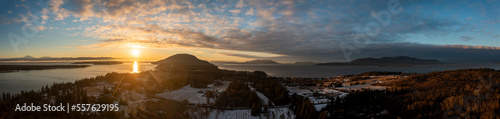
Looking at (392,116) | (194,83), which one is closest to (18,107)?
(194,83)

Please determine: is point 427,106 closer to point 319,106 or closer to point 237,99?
point 319,106

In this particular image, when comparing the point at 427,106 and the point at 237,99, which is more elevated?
the point at 427,106

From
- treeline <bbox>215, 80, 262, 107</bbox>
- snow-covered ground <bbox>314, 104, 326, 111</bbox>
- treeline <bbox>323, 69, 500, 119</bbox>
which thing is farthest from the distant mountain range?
treeline <bbox>323, 69, 500, 119</bbox>

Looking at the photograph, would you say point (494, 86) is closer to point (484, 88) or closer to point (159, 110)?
point (484, 88)

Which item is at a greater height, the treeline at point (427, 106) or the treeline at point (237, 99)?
the treeline at point (427, 106)

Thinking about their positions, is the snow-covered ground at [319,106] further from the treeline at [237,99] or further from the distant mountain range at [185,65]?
the distant mountain range at [185,65]

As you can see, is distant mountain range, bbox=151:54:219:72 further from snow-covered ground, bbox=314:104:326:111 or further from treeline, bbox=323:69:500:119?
treeline, bbox=323:69:500:119

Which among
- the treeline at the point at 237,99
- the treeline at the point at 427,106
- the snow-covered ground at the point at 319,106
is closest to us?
the treeline at the point at 427,106

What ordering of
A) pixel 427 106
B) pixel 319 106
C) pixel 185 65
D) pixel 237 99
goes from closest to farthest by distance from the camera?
pixel 427 106 → pixel 319 106 → pixel 237 99 → pixel 185 65

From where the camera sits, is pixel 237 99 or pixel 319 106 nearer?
pixel 319 106

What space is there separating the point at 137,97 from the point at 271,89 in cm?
1063

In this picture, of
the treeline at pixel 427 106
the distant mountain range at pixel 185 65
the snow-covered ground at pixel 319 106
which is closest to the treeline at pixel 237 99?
the snow-covered ground at pixel 319 106

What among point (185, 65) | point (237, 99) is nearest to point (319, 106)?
point (237, 99)

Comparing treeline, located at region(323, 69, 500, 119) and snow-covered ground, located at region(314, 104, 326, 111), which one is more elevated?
treeline, located at region(323, 69, 500, 119)
